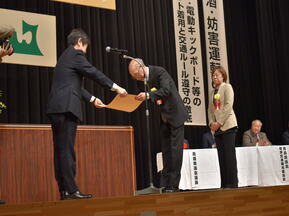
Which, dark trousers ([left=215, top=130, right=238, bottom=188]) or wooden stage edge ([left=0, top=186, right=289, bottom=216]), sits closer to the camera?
wooden stage edge ([left=0, top=186, right=289, bottom=216])

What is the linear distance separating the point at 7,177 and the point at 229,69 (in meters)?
4.84

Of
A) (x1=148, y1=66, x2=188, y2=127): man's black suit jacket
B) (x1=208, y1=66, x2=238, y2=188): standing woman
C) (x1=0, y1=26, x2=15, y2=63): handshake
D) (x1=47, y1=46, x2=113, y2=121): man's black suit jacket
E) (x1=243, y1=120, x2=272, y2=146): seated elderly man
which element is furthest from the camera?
(x1=243, y1=120, x2=272, y2=146): seated elderly man

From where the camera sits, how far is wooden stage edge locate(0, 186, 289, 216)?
3.04 meters

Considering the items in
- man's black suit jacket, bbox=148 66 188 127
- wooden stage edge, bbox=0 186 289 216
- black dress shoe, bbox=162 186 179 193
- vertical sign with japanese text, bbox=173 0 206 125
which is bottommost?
wooden stage edge, bbox=0 186 289 216

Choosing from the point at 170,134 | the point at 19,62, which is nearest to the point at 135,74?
the point at 170,134

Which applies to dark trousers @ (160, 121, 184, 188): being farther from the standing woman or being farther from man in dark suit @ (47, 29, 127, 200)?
man in dark suit @ (47, 29, 127, 200)

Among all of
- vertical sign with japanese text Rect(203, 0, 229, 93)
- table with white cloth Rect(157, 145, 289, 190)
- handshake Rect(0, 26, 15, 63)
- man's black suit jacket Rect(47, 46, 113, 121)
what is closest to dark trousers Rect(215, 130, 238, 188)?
man's black suit jacket Rect(47, 46, 113, 121)

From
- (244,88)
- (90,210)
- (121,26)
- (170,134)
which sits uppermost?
(121,26)

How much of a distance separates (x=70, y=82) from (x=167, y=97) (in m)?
0.95

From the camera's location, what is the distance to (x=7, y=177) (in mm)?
5223

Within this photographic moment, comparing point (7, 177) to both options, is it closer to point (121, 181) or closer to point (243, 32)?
point (121, 181)

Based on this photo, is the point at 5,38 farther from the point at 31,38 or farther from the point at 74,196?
the point at 31,38

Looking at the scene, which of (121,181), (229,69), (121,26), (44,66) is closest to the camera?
(121,181)

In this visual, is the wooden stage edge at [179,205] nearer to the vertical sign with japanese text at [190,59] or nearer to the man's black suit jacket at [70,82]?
the man's black suit jacket at [70,82]
